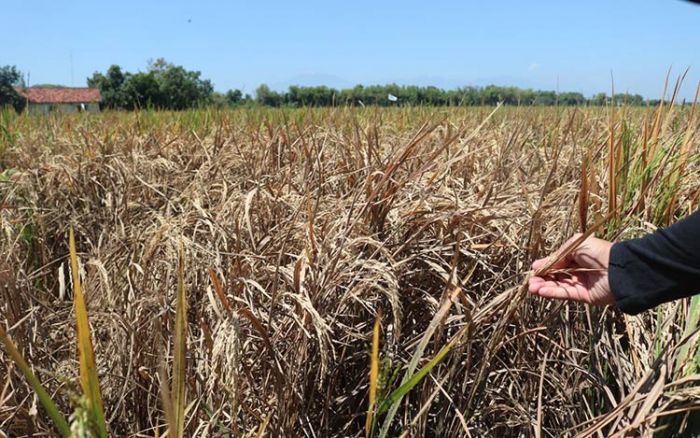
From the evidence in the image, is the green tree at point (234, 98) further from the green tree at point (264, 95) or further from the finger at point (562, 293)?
the finger at point (562, 293)

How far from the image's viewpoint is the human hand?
Result: 1.09 meters

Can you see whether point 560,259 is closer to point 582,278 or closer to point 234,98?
point 582,278

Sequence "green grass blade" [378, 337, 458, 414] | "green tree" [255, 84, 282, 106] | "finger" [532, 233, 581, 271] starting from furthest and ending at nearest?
"green tree" [255, 84, 282, 106], "finger" [532, 233, 581, 271], "green grass blade" [378, 337, 458, 414]

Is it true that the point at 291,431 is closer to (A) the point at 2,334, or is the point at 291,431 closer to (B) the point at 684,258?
(A) the point at 2,334

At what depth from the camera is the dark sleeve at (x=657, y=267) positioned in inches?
38.1

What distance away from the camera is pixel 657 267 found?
1.00m

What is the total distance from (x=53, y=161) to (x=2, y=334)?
1.85 metres

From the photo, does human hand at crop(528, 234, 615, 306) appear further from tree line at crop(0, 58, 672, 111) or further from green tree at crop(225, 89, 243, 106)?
green tree at crop(225, 89, 243, 106)

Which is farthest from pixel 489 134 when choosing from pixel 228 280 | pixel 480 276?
pixel 228 280

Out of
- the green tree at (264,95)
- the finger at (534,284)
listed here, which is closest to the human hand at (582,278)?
the finger at (534,284)

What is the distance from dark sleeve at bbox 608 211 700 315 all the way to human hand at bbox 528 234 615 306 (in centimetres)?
4

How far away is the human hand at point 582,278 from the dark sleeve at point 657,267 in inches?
1.8

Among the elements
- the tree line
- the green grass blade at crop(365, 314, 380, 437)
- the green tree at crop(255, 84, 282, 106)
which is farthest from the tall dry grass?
the green tree at crop(255, 84, 282, 106)

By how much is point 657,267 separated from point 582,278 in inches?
6.3
